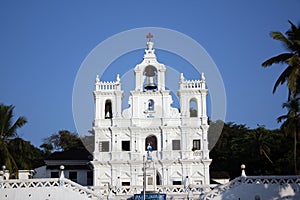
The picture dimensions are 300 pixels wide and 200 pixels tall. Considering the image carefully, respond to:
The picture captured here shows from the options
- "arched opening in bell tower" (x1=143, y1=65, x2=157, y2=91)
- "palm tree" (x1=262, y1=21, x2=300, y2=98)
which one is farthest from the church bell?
"palm tree" (x1=262, y1=21, x2=300, y2=98)

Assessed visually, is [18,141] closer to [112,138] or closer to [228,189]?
[112,138]

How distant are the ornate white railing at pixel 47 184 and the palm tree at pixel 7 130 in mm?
8384

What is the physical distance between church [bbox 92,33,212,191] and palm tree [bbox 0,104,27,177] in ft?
20.5

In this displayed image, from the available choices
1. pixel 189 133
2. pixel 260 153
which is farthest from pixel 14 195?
pixel 260 153

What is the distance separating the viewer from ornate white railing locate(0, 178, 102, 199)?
2756 centimetres

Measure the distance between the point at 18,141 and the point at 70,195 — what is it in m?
12.1


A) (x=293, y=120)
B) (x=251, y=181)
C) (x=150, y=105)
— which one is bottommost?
(x=251, y=181)

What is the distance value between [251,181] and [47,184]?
11.6 m

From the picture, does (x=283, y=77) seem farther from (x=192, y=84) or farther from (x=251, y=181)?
(x=192, y=84)

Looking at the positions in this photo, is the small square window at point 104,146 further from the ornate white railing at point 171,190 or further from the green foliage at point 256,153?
the green foliage at point 256,153

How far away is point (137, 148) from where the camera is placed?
1571 inches

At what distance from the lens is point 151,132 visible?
40.3 metres

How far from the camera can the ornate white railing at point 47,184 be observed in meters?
27.6

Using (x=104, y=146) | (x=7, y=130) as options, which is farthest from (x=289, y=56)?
(x=7, y=130)
